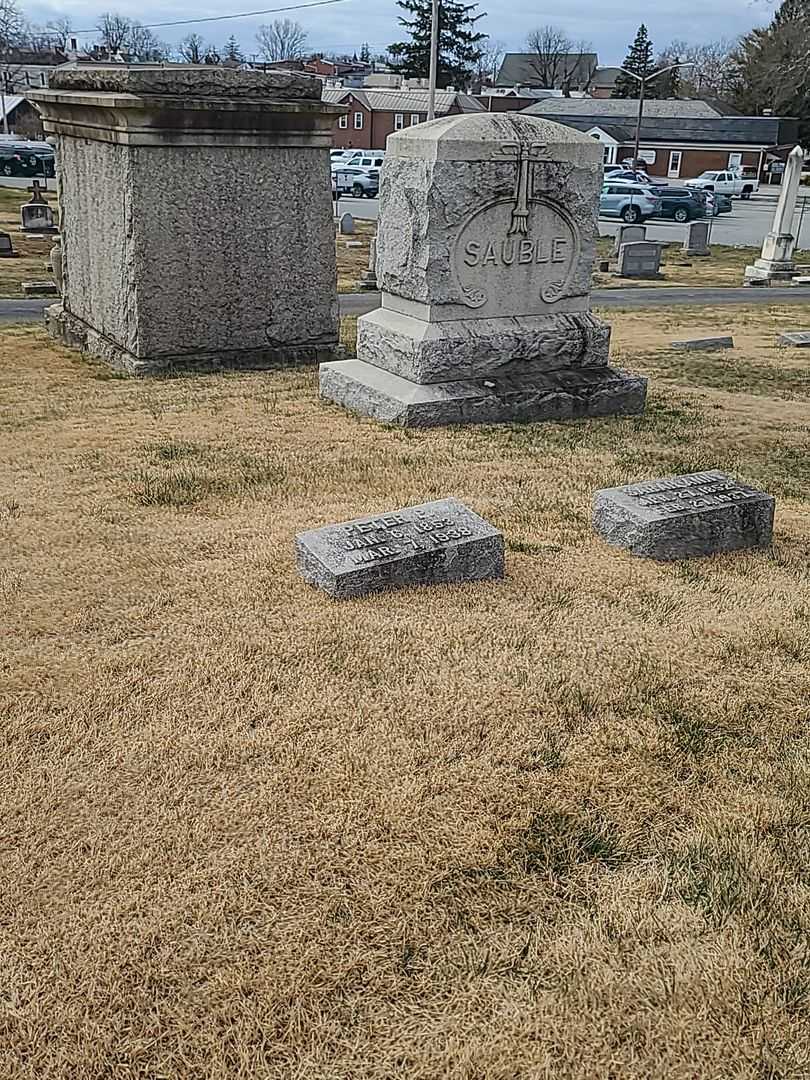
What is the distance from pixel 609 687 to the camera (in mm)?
3414

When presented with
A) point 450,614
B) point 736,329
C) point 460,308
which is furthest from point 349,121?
point 450,614

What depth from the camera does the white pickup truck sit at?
41281 mm

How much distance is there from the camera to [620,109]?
195 feet

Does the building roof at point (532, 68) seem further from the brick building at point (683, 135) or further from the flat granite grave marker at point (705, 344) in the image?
the flat granite grave marker at point (705, 344)

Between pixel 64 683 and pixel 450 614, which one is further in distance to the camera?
pixel 450 614

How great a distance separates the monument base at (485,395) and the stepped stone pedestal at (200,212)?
1.45 m

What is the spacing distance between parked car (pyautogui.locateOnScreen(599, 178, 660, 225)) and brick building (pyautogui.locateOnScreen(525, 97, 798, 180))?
2255 cm

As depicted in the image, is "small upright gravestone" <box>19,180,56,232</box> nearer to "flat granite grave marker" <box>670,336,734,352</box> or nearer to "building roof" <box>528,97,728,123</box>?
"flat granite grave marker" <box>670,336,734,352</box>

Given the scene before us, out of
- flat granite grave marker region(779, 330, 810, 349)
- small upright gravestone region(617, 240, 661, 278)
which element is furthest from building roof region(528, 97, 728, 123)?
flat granite grave marker region(779, 330, 810, 349)

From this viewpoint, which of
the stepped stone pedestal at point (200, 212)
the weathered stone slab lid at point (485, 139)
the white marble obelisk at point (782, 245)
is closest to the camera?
the weathered stone slab lid at point (485, 139)

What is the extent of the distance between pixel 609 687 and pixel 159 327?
599cm

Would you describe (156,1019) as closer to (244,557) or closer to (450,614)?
(450,614)

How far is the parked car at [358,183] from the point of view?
36094mm

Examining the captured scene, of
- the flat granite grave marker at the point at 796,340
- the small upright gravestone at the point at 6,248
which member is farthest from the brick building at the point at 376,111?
the flat granite grave marker at the point at 796,340
